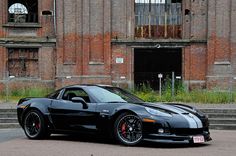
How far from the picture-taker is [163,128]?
1120 cm

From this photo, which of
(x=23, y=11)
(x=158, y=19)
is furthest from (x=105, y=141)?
(x=23, y=11)

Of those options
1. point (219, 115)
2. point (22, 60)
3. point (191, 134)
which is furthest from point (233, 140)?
point (22, 60)

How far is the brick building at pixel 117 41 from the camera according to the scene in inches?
1313

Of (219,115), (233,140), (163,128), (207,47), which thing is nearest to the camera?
(163,128)

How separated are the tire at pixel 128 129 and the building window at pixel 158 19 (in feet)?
75.7

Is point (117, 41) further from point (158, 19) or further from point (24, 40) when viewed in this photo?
point (24, 40)

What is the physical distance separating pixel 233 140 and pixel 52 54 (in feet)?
73.9

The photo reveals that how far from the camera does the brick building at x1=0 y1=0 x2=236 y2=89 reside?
33.3 metres

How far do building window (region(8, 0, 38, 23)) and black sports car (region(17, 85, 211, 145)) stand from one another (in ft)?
71.2

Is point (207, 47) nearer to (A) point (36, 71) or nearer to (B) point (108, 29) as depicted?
(B) point (108, 29)

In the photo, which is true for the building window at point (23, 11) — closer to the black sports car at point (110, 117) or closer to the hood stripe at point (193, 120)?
the black sports car at point (110, 117)

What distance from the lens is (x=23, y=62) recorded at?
34.5 m

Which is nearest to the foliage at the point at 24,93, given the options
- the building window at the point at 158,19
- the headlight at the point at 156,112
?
the building window at the point at 158,19

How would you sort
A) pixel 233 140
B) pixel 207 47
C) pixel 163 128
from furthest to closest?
pixel 207 47, pixel 233 140, pixel 163 128
